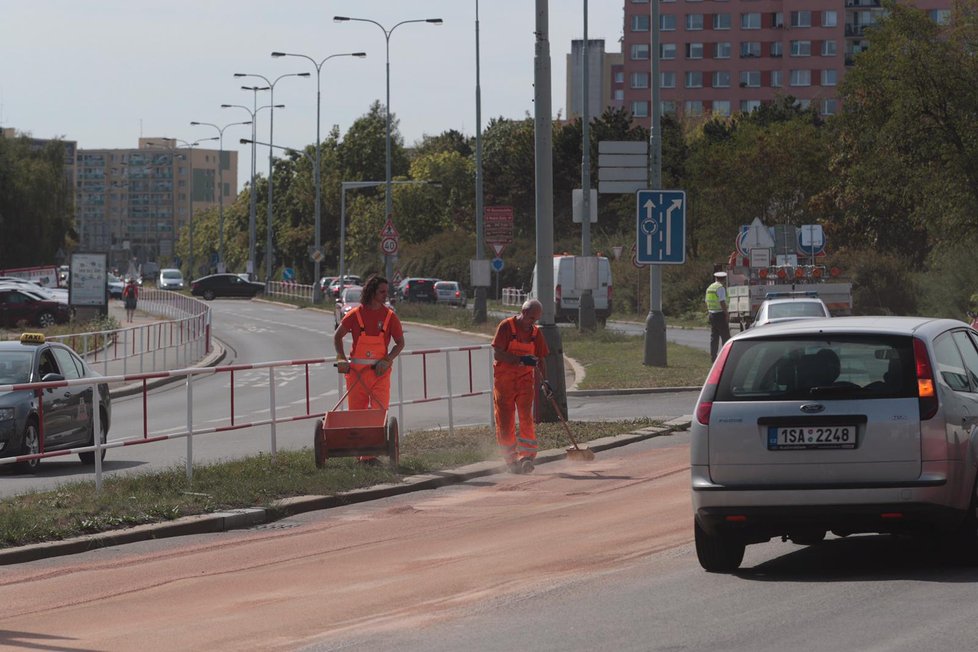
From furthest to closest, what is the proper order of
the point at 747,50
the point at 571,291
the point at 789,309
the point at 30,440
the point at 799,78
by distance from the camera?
the point at 747,50 < the point at 799,78 < the point at 571,291 < the point at 789,309 < the point at 30,440

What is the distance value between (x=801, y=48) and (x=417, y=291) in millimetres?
60045

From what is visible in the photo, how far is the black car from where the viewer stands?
96.5 m

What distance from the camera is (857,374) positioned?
30.7 feet

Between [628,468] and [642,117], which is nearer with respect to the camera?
[628,468]

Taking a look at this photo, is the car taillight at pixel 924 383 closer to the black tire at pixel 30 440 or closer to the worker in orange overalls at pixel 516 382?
the worker in orange overalls at pixel 516 382

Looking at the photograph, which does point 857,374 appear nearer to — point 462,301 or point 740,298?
point 740,298

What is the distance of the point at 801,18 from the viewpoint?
128625 millimetres

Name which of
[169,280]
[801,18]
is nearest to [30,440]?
[169,280]

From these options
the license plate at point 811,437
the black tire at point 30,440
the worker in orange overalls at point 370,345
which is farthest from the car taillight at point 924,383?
the black tire at point 30,440

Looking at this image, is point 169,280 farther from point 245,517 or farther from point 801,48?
point 245,517

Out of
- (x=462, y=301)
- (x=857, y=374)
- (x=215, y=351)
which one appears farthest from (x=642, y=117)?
(x=857, y=374)

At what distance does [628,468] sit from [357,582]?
651cm

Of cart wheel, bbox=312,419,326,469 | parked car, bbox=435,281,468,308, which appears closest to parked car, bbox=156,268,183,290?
parked car, bbox=435,281,468,308

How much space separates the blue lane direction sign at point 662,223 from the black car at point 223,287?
72.5m
